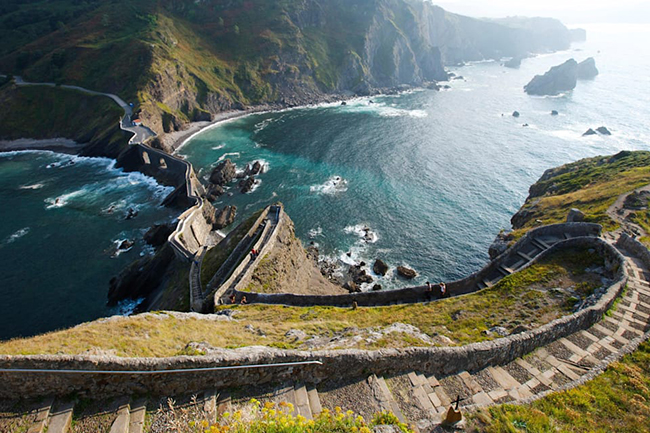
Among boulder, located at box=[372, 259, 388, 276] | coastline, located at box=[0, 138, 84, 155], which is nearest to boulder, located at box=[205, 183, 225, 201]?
boulder, located at box=[372, 259, 388, 276]

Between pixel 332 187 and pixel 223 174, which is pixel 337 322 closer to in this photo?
pixel 332 187

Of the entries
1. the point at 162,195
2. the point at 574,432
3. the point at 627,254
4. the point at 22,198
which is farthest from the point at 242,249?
the point at 22,198

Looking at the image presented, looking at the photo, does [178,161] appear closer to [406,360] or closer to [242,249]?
[242,249]

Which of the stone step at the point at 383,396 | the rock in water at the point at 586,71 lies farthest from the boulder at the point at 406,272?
the rock in water at the point at 586,71

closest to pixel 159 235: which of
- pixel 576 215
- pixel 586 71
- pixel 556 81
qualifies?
pixel 576 215

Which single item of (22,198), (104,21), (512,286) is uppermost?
(104,21)

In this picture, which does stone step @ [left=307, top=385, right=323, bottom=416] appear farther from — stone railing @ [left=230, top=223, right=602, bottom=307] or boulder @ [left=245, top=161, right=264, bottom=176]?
boulder @ [left=245, top=161, right=264, bottom=176]

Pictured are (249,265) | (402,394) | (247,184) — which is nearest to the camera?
(402,394)
